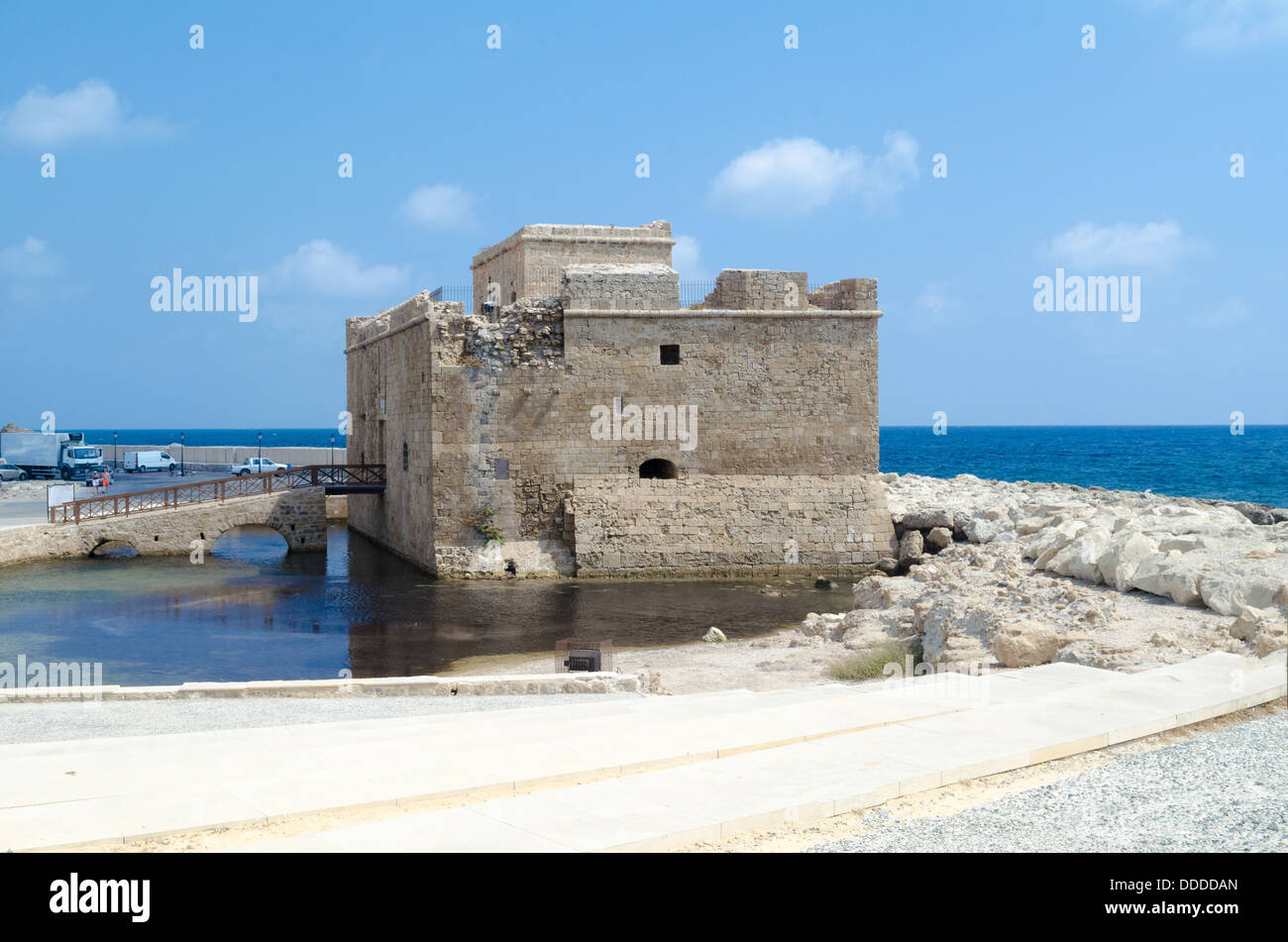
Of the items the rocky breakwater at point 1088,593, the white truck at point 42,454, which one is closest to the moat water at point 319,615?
the rocky breakwater at point 1088,593

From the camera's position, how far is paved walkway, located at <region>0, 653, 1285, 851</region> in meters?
4.85

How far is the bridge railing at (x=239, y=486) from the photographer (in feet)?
76.8

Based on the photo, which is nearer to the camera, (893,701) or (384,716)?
(893,701)

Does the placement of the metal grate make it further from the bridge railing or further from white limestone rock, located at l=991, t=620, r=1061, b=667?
the bridge railing

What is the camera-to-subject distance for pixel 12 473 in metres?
39.0

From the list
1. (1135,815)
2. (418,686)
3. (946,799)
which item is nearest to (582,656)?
(418,686)

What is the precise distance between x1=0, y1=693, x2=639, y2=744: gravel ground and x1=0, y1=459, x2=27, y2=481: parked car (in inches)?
1373

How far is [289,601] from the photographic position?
18.2 m

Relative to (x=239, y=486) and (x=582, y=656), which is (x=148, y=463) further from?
(x=582, y=656)

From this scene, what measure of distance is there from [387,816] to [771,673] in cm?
752

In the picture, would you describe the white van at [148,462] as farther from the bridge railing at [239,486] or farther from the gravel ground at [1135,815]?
the gravel ground at [1135,815]

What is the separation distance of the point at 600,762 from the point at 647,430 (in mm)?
15569
